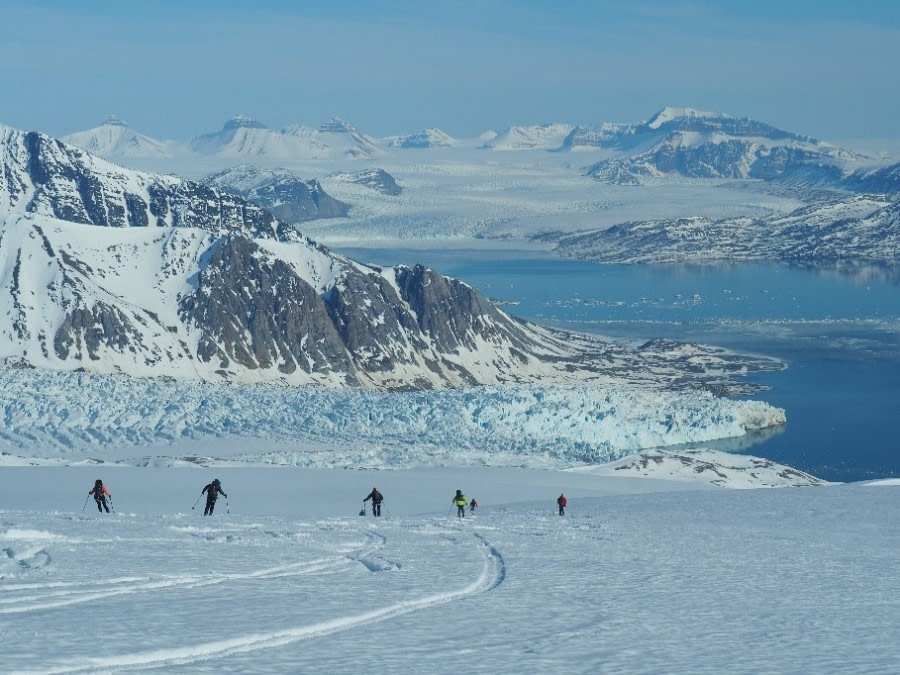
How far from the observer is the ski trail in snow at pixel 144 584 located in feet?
43.9

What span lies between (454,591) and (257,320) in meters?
81.4

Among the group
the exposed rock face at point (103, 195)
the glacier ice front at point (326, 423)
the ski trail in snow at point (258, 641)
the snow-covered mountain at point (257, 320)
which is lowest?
the ski trail in snow at point (258, 641)

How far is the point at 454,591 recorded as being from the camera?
1506 centimetres

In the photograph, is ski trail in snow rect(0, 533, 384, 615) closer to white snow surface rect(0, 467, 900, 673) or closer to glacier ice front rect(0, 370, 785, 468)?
white snow surface rect(0, 467, 900, 673)

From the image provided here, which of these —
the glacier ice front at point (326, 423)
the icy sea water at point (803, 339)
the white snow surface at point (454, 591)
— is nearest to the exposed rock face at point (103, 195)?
the icy sea water at point (803, 339)

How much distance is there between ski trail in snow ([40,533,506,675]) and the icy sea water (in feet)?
182

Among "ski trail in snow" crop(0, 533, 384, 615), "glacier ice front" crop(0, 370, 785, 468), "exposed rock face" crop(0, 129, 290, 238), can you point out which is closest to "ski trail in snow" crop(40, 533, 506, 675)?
"ski trail in snow" crop(0, 533, 384, 615)

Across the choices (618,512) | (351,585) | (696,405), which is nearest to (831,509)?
(618,512)

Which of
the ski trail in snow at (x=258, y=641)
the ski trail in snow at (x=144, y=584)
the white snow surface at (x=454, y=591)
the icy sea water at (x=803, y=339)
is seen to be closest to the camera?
the ski trail in snow at (x=258, y=641)

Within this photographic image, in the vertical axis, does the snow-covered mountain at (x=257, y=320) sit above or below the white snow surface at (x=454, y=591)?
above

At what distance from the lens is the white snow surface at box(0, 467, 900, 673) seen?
11.2 m

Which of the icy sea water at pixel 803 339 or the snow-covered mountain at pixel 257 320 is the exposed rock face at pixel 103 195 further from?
the icy sea water at pixel 803 339

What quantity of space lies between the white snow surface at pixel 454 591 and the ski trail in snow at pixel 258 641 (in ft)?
0.09

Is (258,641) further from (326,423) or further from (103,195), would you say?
(103,195)
